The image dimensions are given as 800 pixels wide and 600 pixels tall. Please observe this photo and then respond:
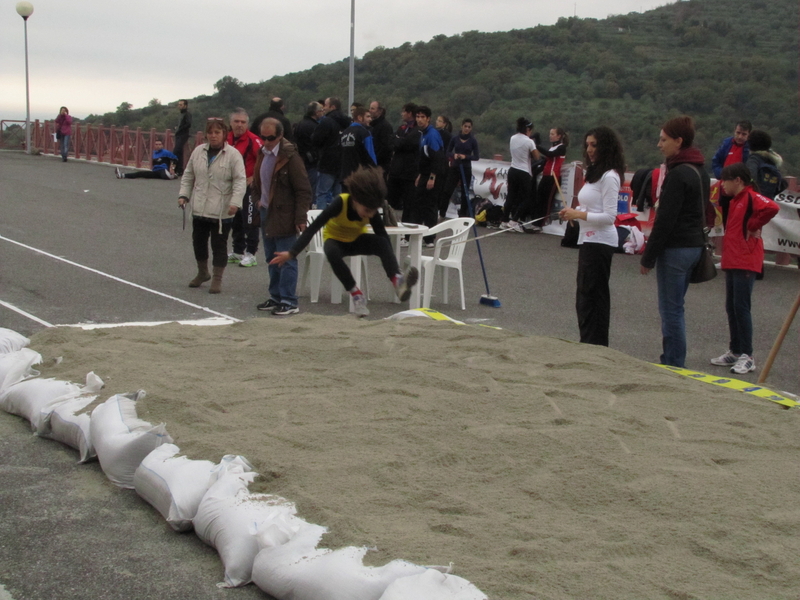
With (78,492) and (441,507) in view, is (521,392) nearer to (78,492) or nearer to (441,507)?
(441,507)

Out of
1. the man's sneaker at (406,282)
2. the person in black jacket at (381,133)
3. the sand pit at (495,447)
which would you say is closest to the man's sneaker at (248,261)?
the person in black jacket at (381,133)

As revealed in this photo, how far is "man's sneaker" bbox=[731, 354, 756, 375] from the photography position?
6.70 metres

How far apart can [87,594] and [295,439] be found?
1.35 metres

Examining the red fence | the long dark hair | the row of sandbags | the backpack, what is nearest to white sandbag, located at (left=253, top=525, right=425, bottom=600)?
the row of sandbags

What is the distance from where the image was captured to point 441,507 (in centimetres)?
348

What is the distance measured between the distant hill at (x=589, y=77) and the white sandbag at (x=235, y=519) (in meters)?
21.0

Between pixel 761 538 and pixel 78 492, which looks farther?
pixel 78 492

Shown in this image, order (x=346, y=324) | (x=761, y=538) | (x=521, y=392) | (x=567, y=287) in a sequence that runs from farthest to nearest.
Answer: (x=567, y=287)
(x=346, y=324)
(x=521, y=392)
(x=761, y=538)

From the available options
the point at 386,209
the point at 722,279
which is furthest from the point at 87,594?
the point at 722,279

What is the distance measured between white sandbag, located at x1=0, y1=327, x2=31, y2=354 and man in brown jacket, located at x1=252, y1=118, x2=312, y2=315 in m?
2.64

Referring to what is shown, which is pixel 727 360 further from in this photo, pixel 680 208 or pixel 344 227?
pixel 344 227

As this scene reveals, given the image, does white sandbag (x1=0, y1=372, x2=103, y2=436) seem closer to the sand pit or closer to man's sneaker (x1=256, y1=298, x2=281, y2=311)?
the sand pit

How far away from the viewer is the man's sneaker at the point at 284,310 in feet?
26.4

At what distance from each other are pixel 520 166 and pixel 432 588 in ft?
40.5
